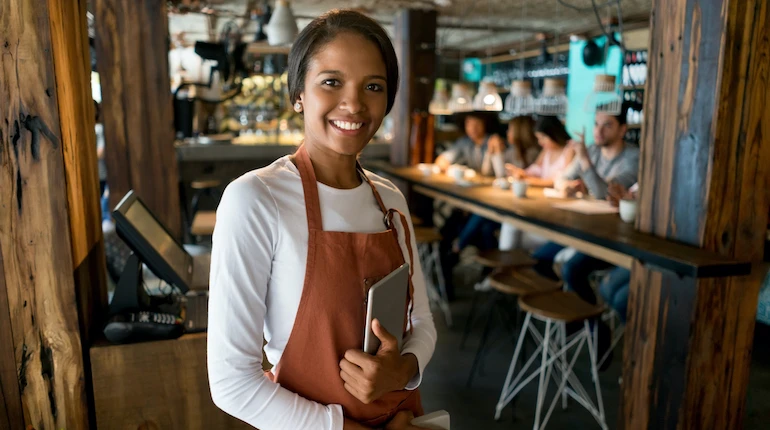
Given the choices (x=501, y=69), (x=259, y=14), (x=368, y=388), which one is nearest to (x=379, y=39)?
(x=368, y=388)

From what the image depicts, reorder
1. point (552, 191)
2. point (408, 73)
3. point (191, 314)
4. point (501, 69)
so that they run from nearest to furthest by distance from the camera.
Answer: point (191, 314)
point (552, 191)
point (408, 73)
point (501, 69)

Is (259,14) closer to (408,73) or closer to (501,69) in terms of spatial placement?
(408,73)

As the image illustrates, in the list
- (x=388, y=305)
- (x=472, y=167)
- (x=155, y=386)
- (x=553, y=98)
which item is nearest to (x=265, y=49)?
(x=472, y=167)

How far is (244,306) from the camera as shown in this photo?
3.03 ft

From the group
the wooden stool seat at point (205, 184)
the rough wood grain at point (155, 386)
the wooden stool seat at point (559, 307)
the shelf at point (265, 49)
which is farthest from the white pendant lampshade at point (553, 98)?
the shelf at point (265, 49)

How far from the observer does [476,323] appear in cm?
402

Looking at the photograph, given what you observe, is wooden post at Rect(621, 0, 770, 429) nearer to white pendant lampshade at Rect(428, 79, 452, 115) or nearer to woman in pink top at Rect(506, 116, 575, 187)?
woman in pink top at Rect(506, 116, 575, 187)

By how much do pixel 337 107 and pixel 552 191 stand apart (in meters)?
2.93

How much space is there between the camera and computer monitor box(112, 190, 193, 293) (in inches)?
58.4

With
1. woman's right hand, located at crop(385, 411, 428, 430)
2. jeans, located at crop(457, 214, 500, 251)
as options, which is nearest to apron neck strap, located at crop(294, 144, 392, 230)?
woman's right hand, located at crop(385, 411, 428, 430)

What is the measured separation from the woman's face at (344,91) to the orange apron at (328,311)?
90mm

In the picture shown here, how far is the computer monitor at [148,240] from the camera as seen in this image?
1483 mm

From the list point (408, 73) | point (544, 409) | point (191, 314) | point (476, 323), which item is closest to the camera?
point (191, 314)

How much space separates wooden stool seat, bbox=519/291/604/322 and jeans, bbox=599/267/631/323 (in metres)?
0.54
